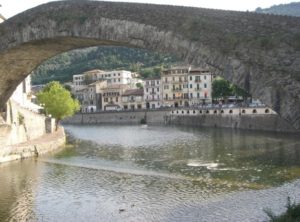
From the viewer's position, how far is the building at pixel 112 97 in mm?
78938

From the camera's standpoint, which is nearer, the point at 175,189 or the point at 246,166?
the point at 175,189

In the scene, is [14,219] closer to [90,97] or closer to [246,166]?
[246,166]

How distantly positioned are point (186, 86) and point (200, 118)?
15525 mm

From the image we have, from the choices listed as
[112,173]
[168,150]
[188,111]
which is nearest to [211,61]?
[112,173]

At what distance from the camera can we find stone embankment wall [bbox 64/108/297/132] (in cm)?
4395

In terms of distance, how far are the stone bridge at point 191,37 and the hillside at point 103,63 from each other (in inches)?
3507

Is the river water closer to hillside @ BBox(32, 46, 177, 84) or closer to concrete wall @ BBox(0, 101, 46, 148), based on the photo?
concrete wall @ BBox(0, 101, 46, 148)

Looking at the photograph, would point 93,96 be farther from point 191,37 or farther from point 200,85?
point 191,37

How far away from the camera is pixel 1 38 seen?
13.7 m

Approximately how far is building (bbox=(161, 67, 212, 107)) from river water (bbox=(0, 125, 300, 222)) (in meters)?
41.1

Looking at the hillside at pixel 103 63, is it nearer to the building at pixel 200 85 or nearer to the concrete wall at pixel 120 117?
the building at pixel 200 85

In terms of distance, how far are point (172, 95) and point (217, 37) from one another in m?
63.6

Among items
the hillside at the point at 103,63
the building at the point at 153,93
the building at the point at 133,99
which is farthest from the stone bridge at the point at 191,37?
the hillside at the point at 103,63

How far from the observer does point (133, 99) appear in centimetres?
7756
